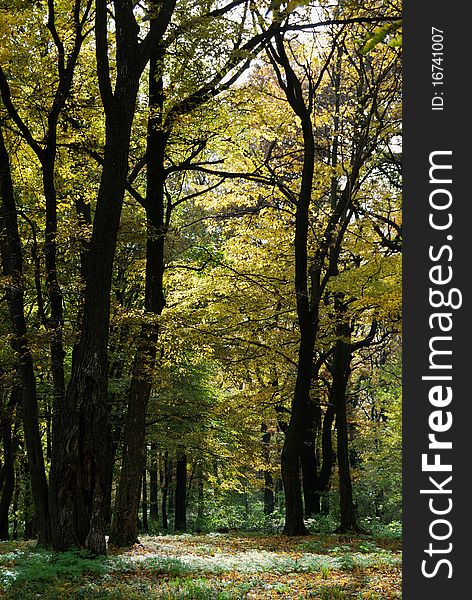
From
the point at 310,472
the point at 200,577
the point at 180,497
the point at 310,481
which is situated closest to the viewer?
the point at 200,577

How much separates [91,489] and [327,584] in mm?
3343

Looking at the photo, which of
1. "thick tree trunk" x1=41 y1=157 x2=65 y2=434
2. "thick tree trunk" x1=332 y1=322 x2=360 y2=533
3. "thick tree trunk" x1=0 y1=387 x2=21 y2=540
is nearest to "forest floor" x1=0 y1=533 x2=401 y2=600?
"thick tree trunk" x1=41 y1=157 x2=65 y2=434

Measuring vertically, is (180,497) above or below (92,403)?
below

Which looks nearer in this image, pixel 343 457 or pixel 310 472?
pixel 343 457

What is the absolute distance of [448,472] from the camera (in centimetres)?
391

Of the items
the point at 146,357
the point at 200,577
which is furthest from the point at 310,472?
the point at 200,577

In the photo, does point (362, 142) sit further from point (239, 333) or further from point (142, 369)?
point (142, 369)

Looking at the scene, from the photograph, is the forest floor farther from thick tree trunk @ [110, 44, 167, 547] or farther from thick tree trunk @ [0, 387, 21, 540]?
thick tree trunk @ [0, 387, 21, 540]

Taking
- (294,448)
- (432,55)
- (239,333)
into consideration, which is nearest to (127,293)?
(239,333)

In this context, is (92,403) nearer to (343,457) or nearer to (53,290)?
(53,290)

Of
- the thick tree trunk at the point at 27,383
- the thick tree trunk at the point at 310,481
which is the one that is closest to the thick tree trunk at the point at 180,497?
the thick tree trunk at the point at 310,481

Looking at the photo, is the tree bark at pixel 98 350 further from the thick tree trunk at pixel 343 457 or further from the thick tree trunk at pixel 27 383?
the thick tree trunk at pixel 343 457

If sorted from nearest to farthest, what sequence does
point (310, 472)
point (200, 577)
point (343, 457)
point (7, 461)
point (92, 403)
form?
point (200, 577)
point (92, 403)
point (343, 457)
point (7, 461)
point (310, 472)

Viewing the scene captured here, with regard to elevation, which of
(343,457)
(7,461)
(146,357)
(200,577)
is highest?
(146,357)
